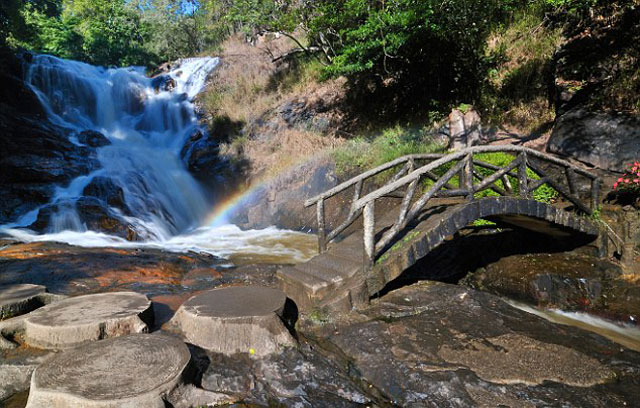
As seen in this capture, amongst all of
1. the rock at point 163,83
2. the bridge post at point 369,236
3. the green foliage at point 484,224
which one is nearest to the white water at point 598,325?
the green foliage at point 484,224

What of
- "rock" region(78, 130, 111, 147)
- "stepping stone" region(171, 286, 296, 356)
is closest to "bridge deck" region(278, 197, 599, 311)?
"stepping stone" region(171, 286, 296, 356)

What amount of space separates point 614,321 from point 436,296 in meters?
3.20

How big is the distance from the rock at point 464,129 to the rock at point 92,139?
14.3 m

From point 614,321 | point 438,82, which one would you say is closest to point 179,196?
point 438,82

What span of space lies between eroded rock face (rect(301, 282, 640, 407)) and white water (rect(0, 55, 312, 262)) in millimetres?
4738

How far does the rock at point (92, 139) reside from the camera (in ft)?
51.7

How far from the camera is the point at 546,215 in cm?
651

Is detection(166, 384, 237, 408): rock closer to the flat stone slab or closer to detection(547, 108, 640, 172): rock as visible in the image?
the flat stone slab

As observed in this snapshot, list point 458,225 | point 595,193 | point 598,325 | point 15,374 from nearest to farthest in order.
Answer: point 15,374, point 458,225, point 598,325, point 595,193

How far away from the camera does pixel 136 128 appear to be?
769 inches

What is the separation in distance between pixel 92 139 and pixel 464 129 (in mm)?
15014

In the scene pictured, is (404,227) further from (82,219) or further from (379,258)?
(82,219)

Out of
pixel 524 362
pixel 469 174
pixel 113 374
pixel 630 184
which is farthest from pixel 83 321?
pixel 630 184

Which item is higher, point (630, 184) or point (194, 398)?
point (630, 184)
